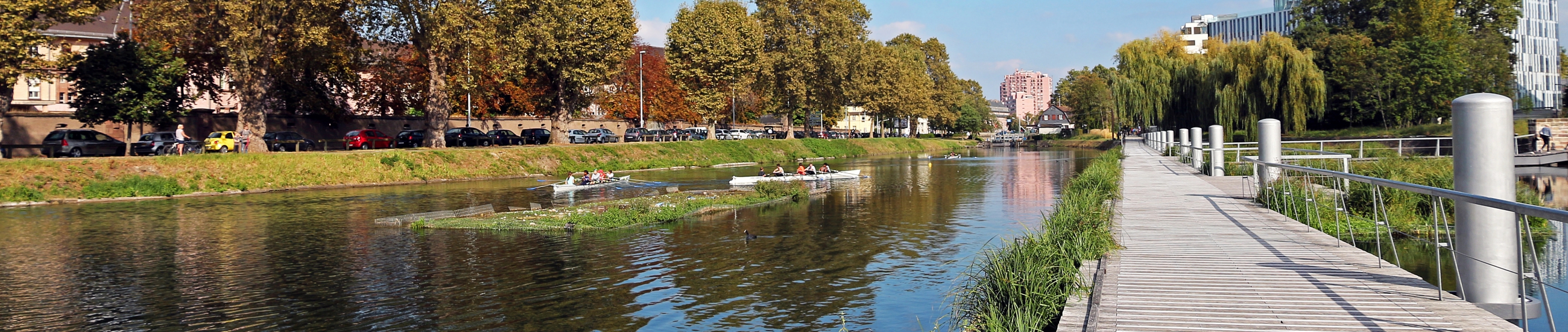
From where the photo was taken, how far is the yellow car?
46812 millimetres

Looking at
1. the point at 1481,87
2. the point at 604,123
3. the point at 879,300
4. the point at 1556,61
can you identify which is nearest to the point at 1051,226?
the point at 879,300

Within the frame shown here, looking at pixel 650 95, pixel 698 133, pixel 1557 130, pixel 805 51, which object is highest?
pixel 805 51

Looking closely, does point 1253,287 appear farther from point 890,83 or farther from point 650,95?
point 890,83

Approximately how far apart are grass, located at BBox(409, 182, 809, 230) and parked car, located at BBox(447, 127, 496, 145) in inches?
1275

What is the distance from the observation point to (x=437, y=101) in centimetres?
5169

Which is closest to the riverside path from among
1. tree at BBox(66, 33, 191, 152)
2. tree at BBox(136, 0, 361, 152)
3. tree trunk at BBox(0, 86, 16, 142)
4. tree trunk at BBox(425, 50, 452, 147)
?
tree at BBox(136, 0, 361, 152)

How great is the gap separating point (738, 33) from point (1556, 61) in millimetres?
119106

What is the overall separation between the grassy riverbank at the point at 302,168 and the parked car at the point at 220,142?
5152 millimetres

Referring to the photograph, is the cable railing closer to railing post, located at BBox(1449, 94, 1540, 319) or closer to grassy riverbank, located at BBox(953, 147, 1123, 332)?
railing post, located at BBox(1449, 94, 1540, 319)

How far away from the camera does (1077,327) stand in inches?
341

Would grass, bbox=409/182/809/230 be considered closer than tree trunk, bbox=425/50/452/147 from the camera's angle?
Yes

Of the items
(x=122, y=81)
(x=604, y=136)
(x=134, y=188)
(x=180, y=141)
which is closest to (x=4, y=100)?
(x=180, y=141)

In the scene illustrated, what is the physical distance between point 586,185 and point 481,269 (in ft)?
77.3

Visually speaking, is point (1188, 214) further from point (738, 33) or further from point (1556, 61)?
point (1556, 61)
